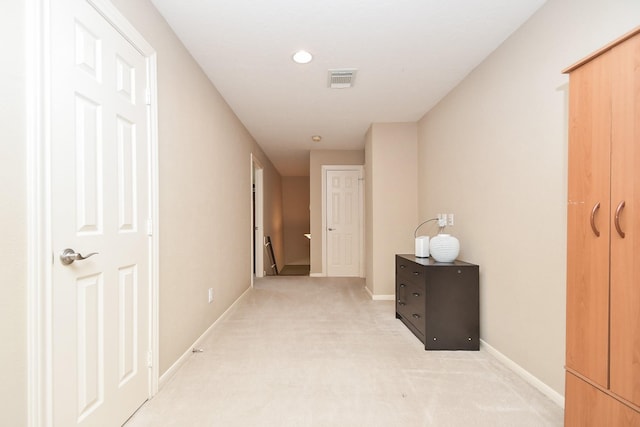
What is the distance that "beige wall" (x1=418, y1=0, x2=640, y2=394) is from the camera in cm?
184

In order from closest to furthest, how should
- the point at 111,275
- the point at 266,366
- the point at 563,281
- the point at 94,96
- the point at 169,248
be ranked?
the point at 94,96 → the point at 111,275 → the point at 563,281 → the point at 169,248 → the point at 266,366

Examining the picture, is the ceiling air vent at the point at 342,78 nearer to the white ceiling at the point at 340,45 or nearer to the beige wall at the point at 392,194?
the white ceiling at the point at 340,45

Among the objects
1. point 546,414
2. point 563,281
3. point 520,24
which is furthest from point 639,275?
point 520,24

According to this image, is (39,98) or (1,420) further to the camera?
(39,98)

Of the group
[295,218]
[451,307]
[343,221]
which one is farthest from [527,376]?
[295,218]

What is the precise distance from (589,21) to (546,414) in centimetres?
209

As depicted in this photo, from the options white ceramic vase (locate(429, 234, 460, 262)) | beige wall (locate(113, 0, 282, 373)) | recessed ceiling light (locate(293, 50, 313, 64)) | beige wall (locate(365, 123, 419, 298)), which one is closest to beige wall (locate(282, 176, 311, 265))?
beige wall (locate(365, 123, 419, 298))

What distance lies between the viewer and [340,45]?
2463 millimetres

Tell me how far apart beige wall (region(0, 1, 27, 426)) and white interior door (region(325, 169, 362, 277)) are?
16.6 feet

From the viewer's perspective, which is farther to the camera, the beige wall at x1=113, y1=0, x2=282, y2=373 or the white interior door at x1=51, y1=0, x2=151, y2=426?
the beige wall at x1=113, y1=0, x2=282, y2=373

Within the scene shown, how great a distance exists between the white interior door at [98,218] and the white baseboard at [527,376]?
7.71 ft

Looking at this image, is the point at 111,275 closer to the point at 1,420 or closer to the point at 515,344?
the point at 1,420

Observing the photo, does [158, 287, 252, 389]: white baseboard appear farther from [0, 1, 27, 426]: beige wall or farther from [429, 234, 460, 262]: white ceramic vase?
[429, 234, 460, 262]: white ceramic vase

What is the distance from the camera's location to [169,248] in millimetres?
2178
